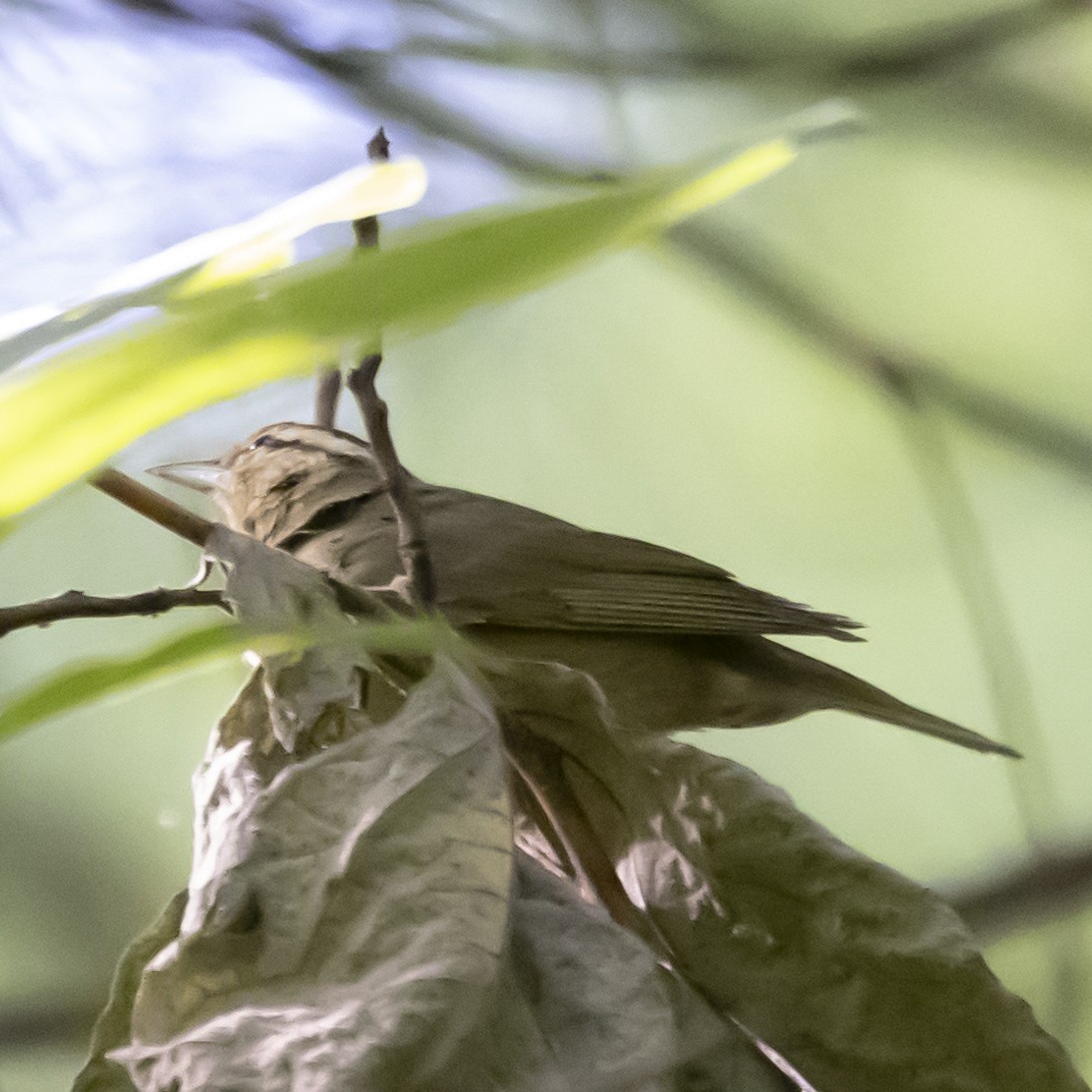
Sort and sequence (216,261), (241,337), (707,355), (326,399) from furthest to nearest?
(707,355), (326,399), (216,261), (241,337)

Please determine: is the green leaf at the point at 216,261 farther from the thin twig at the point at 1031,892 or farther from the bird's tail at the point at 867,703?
the thin twig at the point at 1031,892

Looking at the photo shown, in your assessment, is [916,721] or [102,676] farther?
[916,721]

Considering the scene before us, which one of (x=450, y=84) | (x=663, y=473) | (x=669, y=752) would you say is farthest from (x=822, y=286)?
(x=669, y=752)

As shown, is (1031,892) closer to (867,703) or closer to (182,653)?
(867,703)

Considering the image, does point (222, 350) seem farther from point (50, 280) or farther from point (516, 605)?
point (50, 280)

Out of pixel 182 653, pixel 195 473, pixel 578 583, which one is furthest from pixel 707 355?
pixel 182 653

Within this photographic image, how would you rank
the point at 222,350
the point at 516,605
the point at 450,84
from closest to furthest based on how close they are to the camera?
the point at 222,350 < the point at 516,605 < the point at 450,84

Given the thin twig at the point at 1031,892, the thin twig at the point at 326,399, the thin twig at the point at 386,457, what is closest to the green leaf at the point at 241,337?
the thin twig at the point at 386,457
